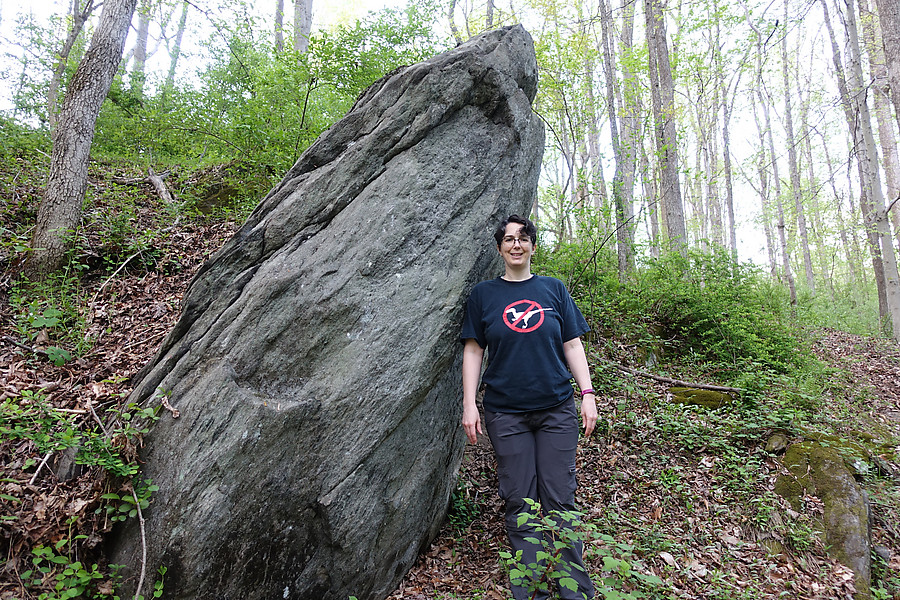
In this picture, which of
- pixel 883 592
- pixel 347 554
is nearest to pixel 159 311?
pixel 347 554

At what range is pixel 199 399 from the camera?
3.21 metres

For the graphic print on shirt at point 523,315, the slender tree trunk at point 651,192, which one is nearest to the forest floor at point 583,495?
the graphic print on shirt at point 523,315

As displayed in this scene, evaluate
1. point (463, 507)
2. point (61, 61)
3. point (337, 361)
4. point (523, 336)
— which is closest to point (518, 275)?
point (523, 336)

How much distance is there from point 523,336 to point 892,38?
780 cm

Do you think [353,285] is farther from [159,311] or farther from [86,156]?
[86,156]

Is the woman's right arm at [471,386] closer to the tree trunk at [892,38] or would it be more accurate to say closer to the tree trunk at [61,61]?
the tree trunk at [892,38]

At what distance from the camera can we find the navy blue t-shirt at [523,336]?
3.35 meters

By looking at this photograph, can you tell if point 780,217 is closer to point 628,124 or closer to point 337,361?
point 628,124

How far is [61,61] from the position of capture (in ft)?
28.2

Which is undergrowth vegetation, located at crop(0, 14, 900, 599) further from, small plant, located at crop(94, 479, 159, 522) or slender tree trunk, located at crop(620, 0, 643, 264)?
slender tree trunk, located at crop(620, 0, 643, 264)

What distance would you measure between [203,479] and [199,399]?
53cm

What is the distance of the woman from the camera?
3.29 metres

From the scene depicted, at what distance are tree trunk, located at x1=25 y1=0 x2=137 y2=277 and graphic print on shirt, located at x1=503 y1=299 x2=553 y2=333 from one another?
5206 millimetres

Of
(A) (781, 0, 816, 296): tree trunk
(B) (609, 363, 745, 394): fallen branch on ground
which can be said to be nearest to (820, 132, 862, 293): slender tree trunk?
(A) (781, 0, 816, 296): tree trunk
